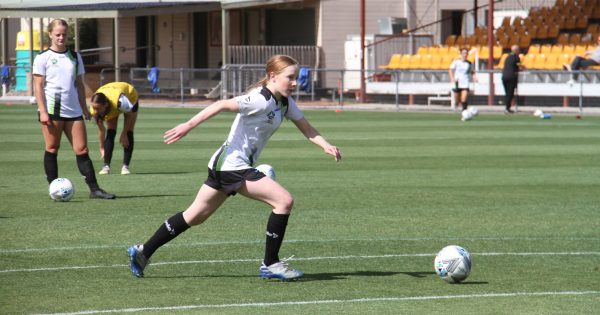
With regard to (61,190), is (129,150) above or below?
above

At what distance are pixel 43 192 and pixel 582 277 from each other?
8.13m

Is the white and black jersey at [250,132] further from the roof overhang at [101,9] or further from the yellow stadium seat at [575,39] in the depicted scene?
the yellow stadium seat at [575,39]

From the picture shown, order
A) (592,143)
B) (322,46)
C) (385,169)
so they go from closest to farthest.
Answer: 1. (385,169)
2. (592,143)
3. (322,46)

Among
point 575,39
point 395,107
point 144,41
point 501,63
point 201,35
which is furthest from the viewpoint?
point 144,41

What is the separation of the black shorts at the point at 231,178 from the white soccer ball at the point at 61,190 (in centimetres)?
542

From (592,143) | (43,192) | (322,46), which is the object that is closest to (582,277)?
(43,192)

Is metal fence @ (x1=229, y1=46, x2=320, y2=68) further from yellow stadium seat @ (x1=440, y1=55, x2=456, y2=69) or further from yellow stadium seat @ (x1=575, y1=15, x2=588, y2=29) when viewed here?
yellow stadium seat @ (x1=575, y1=15, x2=588, y2=29)

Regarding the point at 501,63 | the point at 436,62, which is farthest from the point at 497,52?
the point at 436,62

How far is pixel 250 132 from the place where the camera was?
913 centimetres

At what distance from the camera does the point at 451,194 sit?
1528cm

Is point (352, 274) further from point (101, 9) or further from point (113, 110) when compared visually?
point (101, 9)

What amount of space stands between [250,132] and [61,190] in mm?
5555

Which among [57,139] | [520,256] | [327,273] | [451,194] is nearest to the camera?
[327,273]

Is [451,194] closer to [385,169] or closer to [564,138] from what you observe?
[385,169]
